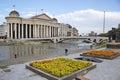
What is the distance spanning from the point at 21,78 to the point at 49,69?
7.66ft

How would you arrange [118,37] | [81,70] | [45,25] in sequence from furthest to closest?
[45,25], [118,37], [81,70]

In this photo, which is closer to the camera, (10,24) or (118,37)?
(118,37)

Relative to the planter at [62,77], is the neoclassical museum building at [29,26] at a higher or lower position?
higher

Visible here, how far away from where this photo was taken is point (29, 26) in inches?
4242

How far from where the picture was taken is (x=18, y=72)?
1544cm

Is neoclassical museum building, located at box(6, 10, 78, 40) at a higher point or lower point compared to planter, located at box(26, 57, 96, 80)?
higher

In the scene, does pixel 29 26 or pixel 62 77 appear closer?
pixel 62 77

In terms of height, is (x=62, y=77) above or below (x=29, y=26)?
below

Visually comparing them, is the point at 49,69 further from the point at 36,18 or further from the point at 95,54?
the point at 36,18

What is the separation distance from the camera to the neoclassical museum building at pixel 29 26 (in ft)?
318

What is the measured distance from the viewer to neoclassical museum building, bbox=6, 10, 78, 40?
96.8 metres

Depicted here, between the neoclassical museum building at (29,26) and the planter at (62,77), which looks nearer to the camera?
the planter at (62,77)

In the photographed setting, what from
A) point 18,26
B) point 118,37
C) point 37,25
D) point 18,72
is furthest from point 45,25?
point 18,72

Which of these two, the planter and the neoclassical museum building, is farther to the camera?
the neoclassical museum building
